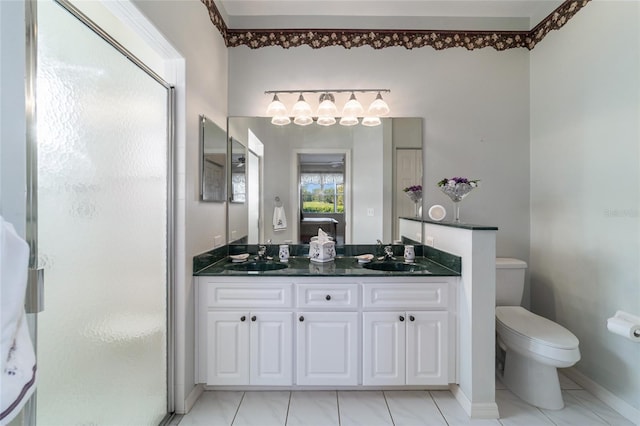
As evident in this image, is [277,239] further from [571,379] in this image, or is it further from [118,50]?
[571,379]

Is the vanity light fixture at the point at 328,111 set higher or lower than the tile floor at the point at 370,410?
higher

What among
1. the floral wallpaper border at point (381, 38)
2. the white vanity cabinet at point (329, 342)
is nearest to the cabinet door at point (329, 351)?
the white vanity cabinet at point (329, 342)

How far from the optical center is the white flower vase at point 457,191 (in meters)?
2.24

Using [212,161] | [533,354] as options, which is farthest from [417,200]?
[212,161]

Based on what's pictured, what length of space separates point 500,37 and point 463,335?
2.47 metres

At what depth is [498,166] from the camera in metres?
2.48

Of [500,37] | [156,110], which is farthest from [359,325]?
[500,37]

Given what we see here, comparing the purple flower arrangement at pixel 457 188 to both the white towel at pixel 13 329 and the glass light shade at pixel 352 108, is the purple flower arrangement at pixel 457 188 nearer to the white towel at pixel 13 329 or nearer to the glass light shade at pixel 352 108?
the glass light shade at pixel 352 108

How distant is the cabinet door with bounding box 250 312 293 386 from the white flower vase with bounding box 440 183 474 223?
5.13 feet

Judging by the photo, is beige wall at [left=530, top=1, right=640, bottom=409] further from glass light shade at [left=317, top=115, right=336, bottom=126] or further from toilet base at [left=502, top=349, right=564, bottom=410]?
glass light shade at [left=317, top=115, right=336, bottom=126]

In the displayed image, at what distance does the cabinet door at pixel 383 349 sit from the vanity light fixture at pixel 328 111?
1.56 meters

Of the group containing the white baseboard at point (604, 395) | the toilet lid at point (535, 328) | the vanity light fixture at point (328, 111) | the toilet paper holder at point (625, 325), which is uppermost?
the vanity light fixture at point (328, 111)

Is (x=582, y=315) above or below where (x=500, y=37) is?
below

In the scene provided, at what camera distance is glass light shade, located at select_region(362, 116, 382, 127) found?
2.43 meters
